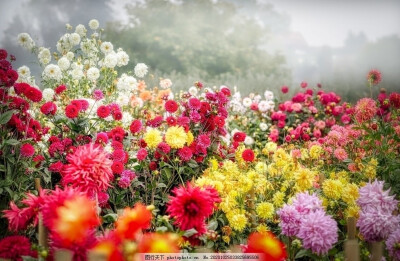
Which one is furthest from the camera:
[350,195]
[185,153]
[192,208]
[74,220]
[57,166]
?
[185,153]

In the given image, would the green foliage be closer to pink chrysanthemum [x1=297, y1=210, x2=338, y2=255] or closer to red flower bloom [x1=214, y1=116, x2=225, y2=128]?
red flower bloom [x1=214, y1=116, x2=225, y2=128]

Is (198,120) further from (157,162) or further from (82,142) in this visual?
(82,142)

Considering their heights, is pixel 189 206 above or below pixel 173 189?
below

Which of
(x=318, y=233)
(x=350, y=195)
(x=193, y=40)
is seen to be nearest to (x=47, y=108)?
(x=318, y=233)

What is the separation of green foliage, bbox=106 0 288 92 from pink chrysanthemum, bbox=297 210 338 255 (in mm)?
10538

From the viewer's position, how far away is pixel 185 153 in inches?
87.0

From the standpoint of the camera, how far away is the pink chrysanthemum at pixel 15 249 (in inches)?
48.8

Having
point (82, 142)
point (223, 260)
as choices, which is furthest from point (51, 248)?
point (82, 142)

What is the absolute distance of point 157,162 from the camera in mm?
2377

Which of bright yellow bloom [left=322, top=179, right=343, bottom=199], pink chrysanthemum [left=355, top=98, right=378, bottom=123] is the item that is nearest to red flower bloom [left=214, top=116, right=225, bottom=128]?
Answer: bright yellow bloom [left=322, top=179, right=343, bottom=199]

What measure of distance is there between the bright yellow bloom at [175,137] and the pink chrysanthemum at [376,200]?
3.21ft

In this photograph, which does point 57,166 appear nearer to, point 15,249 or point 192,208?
point 15,249

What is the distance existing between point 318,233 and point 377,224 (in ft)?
0.82

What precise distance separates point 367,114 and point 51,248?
6.90 ft
